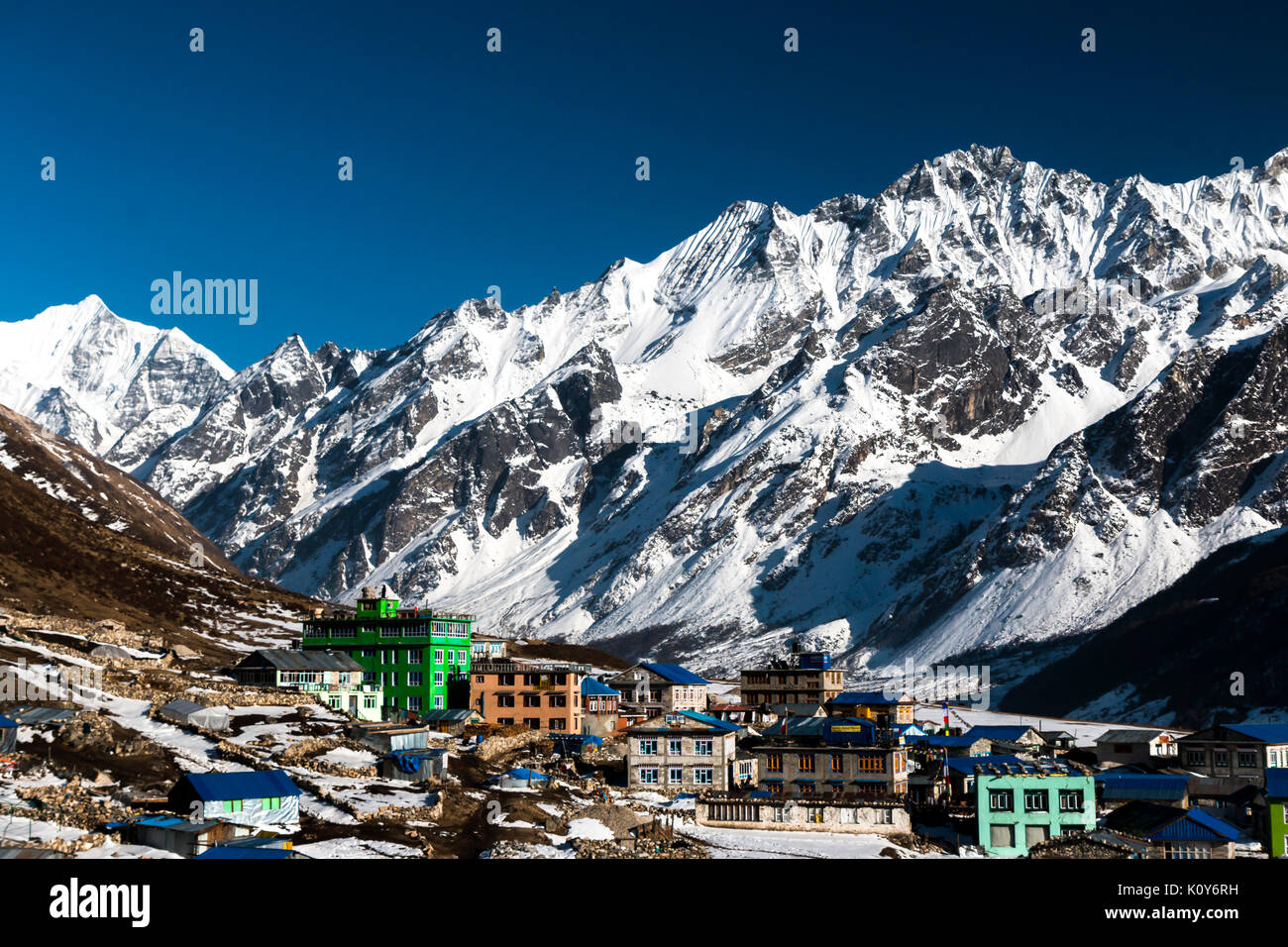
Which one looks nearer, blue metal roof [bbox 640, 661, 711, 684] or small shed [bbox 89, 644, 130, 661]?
small shed [bbox 89, 644, 130, 661]

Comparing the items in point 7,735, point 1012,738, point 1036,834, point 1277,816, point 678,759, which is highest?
point 7,735

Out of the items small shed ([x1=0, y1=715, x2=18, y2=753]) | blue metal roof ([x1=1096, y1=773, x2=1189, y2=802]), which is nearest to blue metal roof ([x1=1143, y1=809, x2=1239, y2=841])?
blue metal roof ([x1=1096, y1=773, x2=1189, y2=802])

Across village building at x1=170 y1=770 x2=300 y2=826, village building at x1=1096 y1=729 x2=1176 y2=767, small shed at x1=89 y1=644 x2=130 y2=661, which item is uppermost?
small shed at x1=89 y1=644 x2=130 y2=661

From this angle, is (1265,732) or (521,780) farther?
(1265,732)

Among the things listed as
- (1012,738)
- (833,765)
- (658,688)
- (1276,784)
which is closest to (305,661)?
(658,688)

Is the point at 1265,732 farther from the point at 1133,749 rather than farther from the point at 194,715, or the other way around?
the point at 194,715

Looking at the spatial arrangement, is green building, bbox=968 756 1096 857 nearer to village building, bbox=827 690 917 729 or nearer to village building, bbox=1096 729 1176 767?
village building, bbox=1096 729 1176 767
